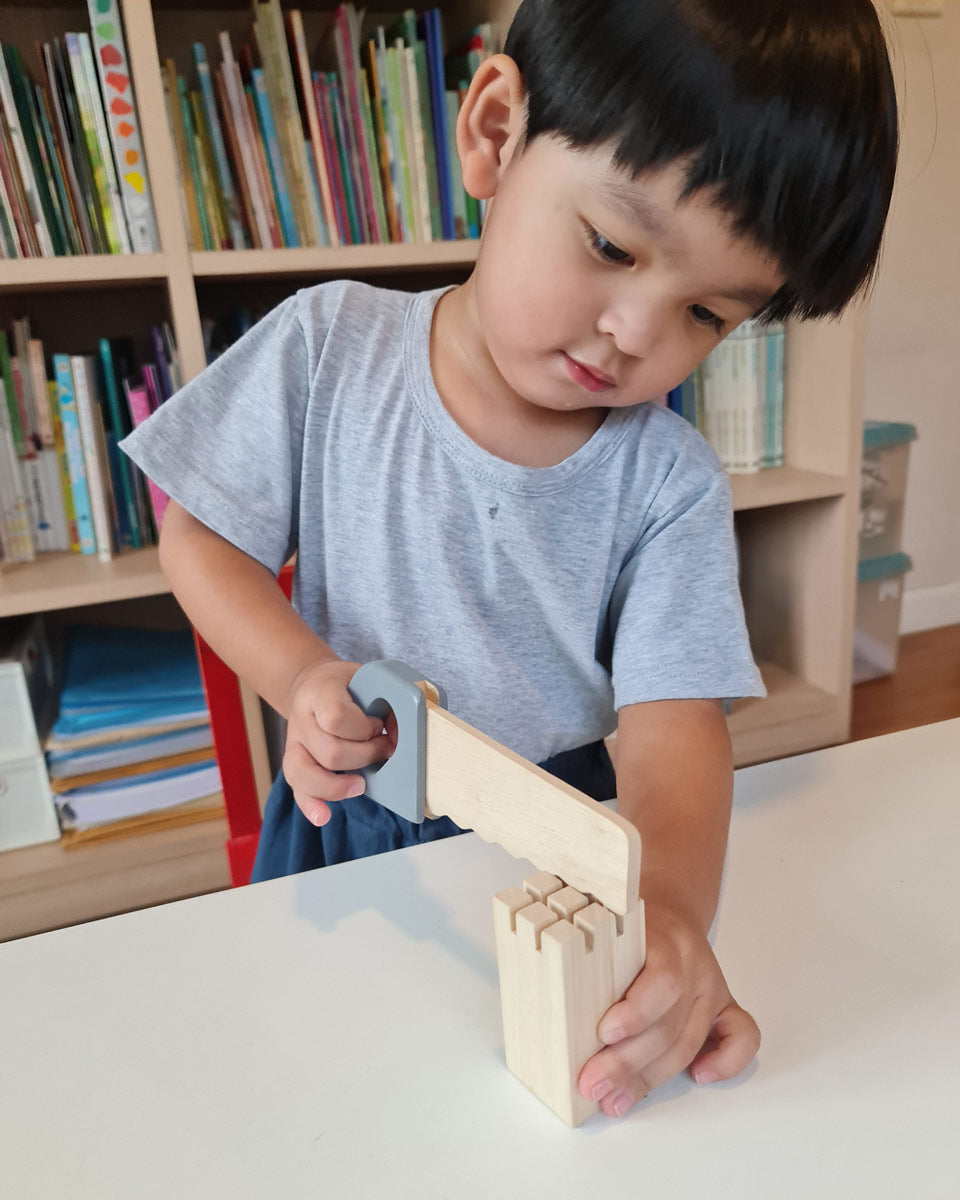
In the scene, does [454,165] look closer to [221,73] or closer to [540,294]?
[221,73]

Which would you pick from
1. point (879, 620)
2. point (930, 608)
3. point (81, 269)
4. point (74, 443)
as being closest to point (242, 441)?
point (81, 269)

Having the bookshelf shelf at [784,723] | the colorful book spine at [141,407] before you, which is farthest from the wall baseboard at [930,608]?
the colorful book spine at [141,407]

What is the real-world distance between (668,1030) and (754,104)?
40cm

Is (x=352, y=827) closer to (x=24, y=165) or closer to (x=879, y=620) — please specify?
(x=24, y=165)

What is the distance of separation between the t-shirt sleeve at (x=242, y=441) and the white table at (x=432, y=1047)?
26 cm

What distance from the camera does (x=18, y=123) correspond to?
3.57ft

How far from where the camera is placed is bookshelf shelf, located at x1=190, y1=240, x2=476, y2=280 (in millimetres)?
1120

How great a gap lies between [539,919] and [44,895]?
3.72 ft

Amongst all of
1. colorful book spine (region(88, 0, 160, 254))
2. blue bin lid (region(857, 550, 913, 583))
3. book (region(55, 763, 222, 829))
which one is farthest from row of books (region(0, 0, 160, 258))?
blue bin lid (region(857, 550, 913, 583))

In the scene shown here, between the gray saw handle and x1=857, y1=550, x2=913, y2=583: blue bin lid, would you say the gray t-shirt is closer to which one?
the gray saw handle

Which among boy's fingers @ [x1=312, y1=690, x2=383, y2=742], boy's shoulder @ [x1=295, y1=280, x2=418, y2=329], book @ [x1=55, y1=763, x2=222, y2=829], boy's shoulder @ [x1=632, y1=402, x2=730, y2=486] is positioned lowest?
book @ [x1=55, y1=763, x2=222, y2=829]

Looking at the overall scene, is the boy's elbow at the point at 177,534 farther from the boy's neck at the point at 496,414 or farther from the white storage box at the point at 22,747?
the white storage box at the point at 22,747

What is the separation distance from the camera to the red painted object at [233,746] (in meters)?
1.07

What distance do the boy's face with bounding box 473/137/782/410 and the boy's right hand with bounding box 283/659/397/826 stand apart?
0.72 feet
